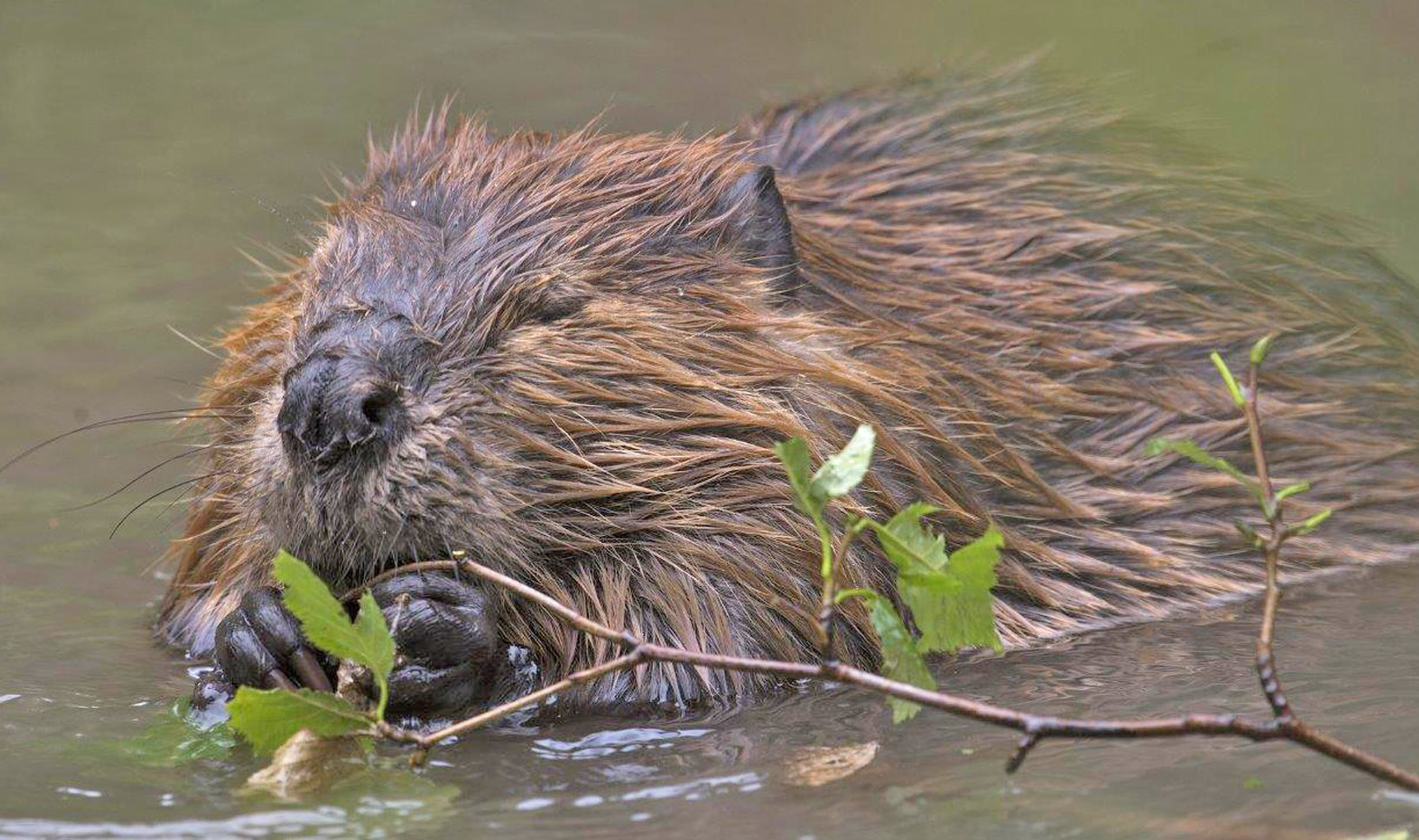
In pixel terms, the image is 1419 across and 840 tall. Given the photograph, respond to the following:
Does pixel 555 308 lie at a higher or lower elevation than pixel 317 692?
higher

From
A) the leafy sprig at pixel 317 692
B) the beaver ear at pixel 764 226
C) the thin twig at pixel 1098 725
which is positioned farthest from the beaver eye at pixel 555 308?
the thin twig at pixel 1098 725

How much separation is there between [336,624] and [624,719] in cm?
58

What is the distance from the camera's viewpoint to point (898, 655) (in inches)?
92.9

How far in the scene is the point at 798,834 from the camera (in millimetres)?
2156

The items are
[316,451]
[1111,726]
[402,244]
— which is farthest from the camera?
[402,244]

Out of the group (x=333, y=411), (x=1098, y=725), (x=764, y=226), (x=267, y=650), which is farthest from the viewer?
(x=764, y=226)

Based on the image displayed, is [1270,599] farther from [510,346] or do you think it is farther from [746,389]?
[510,346]

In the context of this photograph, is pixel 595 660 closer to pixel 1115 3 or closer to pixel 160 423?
pixel 1115 3

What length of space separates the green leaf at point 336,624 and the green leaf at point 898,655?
57cm

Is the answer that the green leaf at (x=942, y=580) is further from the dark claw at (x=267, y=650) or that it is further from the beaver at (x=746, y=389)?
the dark claw at (x=267, y=650)

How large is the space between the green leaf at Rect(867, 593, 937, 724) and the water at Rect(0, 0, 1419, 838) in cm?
10

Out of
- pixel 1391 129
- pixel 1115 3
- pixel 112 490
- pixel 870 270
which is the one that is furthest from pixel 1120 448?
pixel 112 490

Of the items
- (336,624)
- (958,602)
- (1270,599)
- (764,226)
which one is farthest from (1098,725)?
(764,226)

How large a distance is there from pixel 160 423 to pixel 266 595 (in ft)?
6.61
